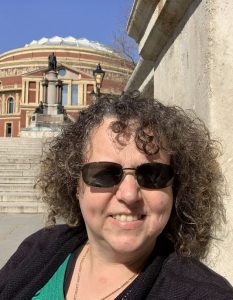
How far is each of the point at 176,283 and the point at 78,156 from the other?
66 centimetres

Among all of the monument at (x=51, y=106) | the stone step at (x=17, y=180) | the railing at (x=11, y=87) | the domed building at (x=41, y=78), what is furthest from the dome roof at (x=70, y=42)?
the stone step at (x=17, y=180)

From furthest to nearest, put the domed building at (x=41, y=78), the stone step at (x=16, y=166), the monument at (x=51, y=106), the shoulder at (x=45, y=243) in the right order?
the domed building at (x=41, y=78) < the monument at (x=51, y=106) < the stone step at (x=16, y=166) < the shoulder at (x=45, y=243)

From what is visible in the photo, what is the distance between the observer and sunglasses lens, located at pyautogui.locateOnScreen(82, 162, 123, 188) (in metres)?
1.65

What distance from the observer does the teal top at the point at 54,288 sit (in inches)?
71.1

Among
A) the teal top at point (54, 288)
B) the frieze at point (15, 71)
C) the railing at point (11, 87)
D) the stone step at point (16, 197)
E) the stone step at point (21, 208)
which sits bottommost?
the stone step at point (21, 208)

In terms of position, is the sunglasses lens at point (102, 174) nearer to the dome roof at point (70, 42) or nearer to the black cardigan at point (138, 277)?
the black cardigan at point (138, 277)

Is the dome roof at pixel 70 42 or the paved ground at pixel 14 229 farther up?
the dome roof at pixel 70 42

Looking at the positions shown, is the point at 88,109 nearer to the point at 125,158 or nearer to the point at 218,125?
the point at 125,158

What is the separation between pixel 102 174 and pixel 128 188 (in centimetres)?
12

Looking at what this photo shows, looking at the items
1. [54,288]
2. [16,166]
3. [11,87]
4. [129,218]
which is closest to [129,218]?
[129,218]

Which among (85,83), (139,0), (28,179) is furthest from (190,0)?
(85,83)

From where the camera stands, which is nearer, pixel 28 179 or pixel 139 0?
pixel 139 0

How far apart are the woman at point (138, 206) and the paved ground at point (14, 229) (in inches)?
127

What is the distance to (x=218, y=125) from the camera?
5.70ft
